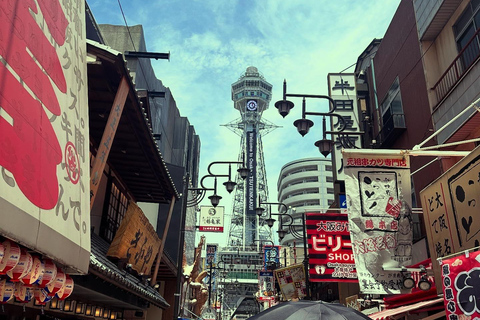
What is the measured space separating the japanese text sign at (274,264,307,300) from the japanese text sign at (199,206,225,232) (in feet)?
22.5

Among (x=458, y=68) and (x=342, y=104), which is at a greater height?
(x=342, y=104)

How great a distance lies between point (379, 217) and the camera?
9180 millimetres

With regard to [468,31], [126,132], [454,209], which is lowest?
[454,209]

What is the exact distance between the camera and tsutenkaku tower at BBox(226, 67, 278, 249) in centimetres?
14025

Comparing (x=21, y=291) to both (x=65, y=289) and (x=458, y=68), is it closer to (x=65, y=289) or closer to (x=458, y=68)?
(x=65, y=289)

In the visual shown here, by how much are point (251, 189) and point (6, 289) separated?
441 ft

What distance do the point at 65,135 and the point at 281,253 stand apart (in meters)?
55.2

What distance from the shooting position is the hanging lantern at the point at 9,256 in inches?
190

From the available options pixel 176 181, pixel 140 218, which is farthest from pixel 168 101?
pixel 140 218

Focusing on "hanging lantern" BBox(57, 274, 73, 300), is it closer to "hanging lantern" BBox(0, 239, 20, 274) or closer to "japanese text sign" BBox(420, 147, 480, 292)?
"hanging lantern" BBox(0, 239, 20, 274)

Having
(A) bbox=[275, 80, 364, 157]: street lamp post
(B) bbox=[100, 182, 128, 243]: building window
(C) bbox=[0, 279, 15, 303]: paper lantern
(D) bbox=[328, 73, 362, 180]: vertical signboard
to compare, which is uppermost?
(D) bbox=[328, 73, 362, 180]: vertical signboard

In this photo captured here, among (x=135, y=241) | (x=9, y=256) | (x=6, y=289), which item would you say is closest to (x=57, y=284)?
(x=6, y=289)

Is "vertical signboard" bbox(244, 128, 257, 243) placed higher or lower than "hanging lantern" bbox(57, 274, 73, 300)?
higher

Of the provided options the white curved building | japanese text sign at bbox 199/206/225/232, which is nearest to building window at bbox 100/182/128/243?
japanese text sign at bbox 199/206/225/232
